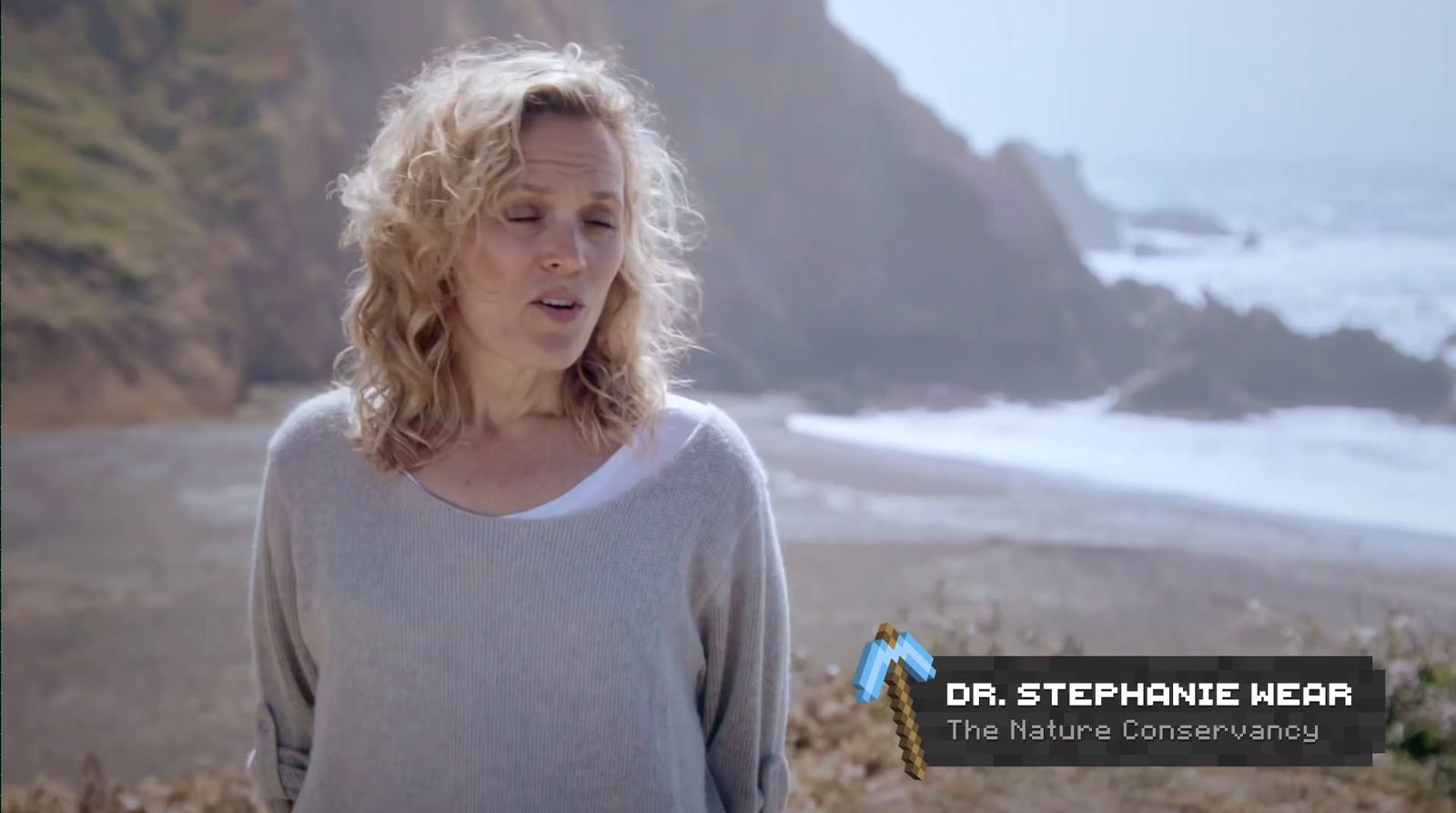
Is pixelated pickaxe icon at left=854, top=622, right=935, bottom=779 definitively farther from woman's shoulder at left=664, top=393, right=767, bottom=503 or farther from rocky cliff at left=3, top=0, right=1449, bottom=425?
rocky cliff at left=3, top=0, right=1449, bottom=425

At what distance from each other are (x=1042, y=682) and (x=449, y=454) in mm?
1768

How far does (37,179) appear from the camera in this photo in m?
4.50

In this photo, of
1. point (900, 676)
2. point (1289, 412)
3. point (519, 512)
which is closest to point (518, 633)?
point (519, 512)

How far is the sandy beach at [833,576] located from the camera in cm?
287

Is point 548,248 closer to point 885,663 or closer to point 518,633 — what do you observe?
point 518,633

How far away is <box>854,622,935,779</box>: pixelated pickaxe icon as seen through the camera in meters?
2.60

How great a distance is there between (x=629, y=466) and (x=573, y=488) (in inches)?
2.6

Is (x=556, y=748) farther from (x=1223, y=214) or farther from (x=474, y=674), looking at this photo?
(x=1223, y=214)

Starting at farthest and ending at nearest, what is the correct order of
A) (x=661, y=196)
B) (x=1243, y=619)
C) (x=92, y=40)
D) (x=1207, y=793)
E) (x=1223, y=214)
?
(x=92, y=40) → (x=1223, y=214) → (x=1243, y=619) → (x=1207, y=793) → (x=661, y=196)

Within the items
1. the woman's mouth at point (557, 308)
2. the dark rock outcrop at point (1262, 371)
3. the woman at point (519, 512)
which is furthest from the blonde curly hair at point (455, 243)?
the dark rock outcrop at point (1262, 371)

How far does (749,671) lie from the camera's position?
144cm

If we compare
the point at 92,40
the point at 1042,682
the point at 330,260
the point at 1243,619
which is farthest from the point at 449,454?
the point at 92,40

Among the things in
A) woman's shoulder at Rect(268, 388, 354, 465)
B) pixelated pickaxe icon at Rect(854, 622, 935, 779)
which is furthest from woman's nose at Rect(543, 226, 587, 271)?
pixelated pickaxe icon at Rect(854, 622, 935, 779)

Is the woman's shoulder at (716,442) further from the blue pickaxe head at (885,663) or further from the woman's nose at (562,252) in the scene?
the blue pickaxe head at (885,663)
